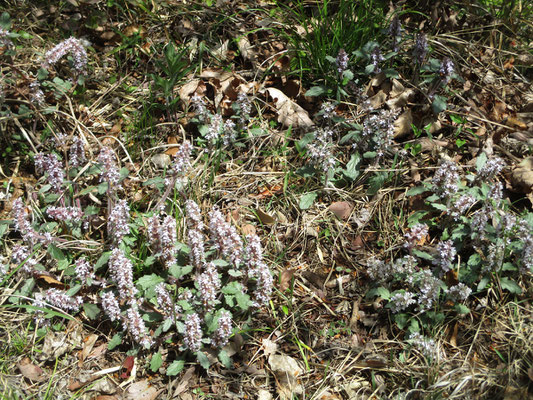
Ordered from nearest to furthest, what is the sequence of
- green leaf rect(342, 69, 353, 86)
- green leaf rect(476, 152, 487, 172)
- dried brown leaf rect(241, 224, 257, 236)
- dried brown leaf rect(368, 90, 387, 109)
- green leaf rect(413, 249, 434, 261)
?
green leaf rect(413, 249, 434, 261)
green leaf rect(476, 152, 487, 172)
dried brown leaf rect(241, 224, 257, 236)
green leaf rect(342, 69, 353, 86)
dried brown leaf rect(368, 90, 387, 109)

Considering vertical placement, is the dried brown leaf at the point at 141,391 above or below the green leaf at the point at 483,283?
below

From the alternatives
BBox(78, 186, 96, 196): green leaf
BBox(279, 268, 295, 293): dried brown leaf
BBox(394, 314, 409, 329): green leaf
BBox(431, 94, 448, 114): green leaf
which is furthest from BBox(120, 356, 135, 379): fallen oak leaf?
BBox(431, 94, 448, 114): green leaf

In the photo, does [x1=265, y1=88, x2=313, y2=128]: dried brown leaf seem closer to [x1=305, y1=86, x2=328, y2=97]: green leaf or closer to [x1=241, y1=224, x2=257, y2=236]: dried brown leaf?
[x1=305, y1=86, x2=328, y2=97]: green leaf

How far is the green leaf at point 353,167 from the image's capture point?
3.36 metres

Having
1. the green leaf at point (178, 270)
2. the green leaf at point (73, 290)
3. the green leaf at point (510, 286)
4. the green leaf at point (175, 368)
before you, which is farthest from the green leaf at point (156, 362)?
the green leaf at point (510, 286)

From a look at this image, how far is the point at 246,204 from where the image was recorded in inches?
133

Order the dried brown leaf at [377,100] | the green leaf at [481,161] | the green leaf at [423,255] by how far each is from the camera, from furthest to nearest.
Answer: the dried brown leaf at [377,100] → the green leaf at [481,161] → the green leaf at [423,255]

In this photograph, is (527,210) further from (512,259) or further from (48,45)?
(48,45)

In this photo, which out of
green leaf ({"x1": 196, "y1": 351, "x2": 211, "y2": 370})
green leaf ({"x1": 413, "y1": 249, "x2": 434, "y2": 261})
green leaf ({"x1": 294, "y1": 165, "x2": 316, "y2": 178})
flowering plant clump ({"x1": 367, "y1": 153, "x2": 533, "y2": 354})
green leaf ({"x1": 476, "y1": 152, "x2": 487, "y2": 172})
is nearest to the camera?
green leaf ({"x1": 196, "y1": 351, "x2": 211, "y2": 370})

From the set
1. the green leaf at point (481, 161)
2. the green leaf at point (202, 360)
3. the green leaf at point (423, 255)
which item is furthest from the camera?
the green leaf at point (481, 161)

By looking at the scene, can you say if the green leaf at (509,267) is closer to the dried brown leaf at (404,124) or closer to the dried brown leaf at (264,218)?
the dried brown leaf at (404,124)

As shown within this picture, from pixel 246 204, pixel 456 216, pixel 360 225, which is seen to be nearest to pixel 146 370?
pixel 246 204

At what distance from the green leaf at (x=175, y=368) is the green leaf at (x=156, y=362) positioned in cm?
7

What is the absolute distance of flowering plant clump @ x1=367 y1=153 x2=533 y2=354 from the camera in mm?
2734
